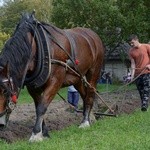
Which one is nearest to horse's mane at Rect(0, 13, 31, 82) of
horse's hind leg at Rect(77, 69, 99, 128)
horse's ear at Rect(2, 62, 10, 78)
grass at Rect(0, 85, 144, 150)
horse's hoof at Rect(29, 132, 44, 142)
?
horse's ear at Rect(2, 62, 10, 78)

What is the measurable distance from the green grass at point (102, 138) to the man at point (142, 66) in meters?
2.17

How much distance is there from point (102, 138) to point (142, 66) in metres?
4.18

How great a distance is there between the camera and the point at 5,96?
6227 mm

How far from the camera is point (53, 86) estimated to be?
7199 millimetres

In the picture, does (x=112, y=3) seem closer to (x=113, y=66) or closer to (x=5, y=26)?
(x=113, y=66)

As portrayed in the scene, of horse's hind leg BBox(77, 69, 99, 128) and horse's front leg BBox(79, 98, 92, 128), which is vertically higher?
horse's hind leg BBox(77, 69, 99, 128)

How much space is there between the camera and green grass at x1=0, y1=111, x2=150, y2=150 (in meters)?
6.07

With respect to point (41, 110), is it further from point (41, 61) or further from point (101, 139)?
point (101, 139)

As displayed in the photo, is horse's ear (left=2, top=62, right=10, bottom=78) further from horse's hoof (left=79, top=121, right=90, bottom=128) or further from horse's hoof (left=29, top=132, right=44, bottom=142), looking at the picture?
horse's hoof (left=79, top=121, right=90, bottom=128)

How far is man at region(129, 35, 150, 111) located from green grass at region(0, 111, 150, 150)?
2170 millimetres

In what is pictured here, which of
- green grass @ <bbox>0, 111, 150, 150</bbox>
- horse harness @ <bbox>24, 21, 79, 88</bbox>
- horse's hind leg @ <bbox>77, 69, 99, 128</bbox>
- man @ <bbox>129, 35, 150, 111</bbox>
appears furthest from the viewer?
man @ <bbox>129, 35, 150, 111</bbox>

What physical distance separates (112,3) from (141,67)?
16424 millimetres

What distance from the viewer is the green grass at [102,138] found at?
19.9 ft

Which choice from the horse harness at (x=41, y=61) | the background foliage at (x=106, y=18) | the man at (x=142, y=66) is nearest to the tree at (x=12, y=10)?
the background foliage at (x=106, y=18)
